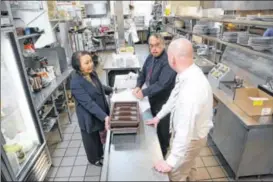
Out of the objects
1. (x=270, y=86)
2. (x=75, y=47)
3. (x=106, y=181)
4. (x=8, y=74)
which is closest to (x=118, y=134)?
(x=106, y=181)

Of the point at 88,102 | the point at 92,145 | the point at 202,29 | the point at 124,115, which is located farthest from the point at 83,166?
the point at 202,29

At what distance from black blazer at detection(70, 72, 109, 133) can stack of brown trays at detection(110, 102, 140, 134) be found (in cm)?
32

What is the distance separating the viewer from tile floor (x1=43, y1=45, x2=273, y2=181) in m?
2.33

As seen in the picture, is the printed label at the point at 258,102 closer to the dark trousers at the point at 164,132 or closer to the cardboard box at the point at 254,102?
the cardboard box at the point at 254,102

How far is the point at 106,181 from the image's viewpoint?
1120mm

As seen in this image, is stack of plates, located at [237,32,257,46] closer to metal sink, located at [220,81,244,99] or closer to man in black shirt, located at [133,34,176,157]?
metal sink, located at [220,81,244,99]

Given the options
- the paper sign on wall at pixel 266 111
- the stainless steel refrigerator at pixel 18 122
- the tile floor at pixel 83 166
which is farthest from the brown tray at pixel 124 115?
the paper sign on wall at pixel 266 111

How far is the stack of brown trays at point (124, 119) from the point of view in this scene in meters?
1.44

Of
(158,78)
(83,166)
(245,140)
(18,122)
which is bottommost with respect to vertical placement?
(83,166)

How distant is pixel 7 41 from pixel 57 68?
1502 mm

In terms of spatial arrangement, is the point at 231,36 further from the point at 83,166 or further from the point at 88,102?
the point at 83,166

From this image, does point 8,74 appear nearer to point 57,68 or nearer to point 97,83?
point 97,83

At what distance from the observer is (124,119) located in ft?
4.90

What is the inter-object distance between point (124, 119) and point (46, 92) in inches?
68.1
